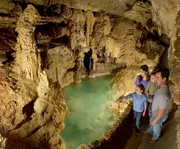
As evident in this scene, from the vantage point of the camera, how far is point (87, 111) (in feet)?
31.8

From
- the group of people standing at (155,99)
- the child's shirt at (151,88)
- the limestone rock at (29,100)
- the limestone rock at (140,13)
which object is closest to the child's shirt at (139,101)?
the group of people standing at (155,99)

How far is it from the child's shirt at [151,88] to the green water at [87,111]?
4566 mm

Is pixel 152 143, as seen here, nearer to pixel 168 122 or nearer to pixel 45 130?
pixel 168 122

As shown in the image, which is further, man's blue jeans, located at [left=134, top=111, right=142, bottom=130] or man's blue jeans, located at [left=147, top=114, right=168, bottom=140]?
man's blue jeans, located at [left=134, top=111, right=142, bottom=130]

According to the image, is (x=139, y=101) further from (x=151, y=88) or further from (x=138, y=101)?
(x=151, y=88)

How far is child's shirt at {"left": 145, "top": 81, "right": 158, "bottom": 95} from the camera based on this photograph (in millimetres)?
4107

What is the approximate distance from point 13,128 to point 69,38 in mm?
6426

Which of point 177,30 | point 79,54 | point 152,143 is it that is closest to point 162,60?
point 79,54

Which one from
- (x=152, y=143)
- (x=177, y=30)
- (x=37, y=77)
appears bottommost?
(x=152, y=143)

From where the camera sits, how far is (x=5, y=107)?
16.2 ft

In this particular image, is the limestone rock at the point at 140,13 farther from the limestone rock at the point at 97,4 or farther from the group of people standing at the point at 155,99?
the group of people standing at the point at 155,99

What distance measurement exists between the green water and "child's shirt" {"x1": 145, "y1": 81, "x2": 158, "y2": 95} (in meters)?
4.57

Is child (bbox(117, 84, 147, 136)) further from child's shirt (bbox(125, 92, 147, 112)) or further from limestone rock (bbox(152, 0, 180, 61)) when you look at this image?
limestone rock (bbox(152, 0, 180, 61))

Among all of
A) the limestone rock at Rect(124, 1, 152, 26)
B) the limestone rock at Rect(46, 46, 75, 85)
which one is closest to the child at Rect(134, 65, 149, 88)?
the limestone rock at Rect(124, 1, 152, 26)
